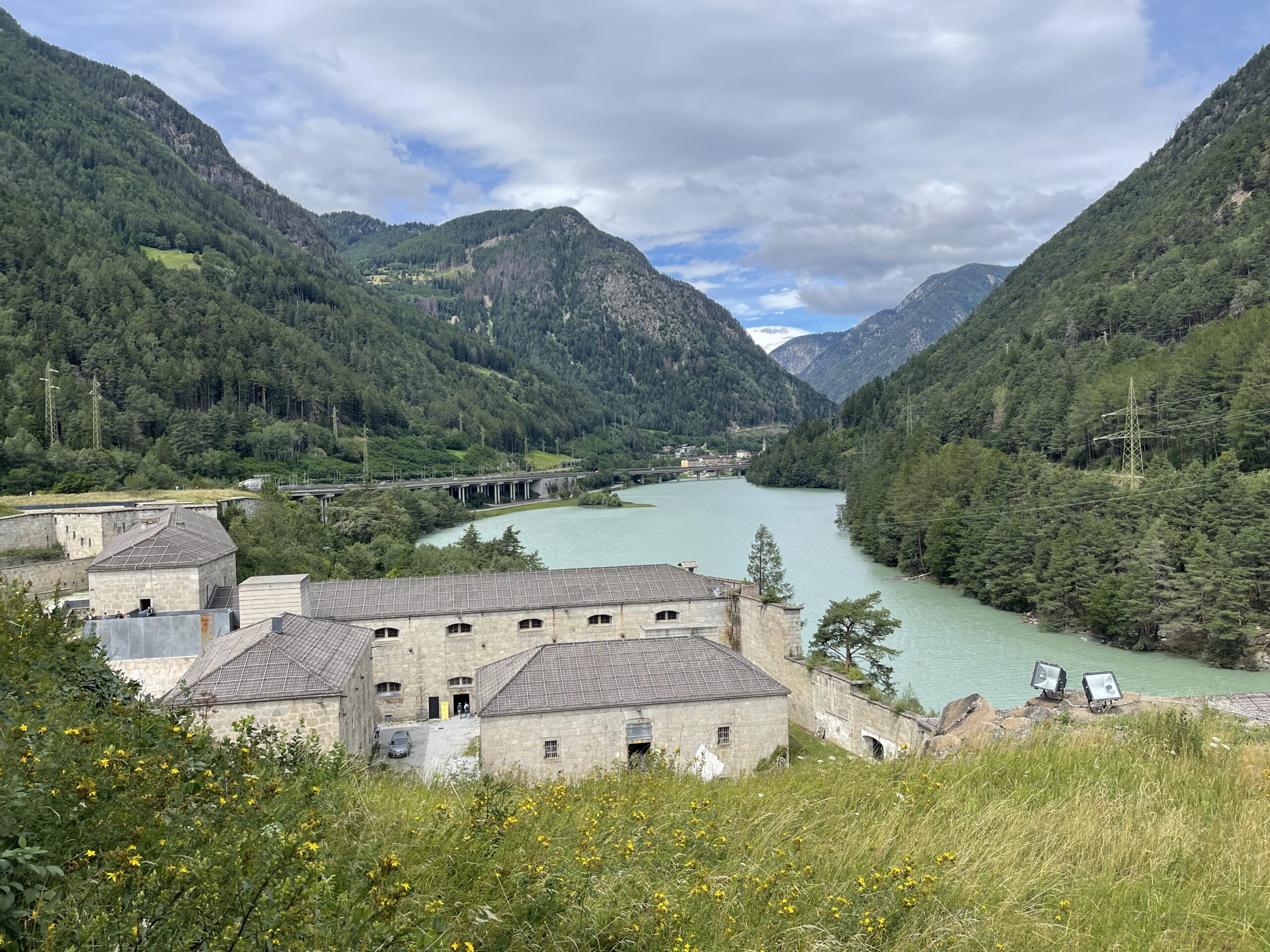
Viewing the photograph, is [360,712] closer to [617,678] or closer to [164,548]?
[617,678]

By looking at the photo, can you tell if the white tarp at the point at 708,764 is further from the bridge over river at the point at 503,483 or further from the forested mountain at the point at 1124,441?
the bridge over river at the point at 503,483

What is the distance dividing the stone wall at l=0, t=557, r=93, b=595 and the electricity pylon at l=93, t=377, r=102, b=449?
84.5 feet

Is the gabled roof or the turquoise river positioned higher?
the gabled roof

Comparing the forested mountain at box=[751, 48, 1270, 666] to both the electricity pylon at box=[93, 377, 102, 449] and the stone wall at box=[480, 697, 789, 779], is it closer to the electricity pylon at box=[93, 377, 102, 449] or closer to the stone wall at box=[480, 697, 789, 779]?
the stone wall at box=[480, 697, 789, 779]

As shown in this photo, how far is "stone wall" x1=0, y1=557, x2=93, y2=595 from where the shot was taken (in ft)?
83.0

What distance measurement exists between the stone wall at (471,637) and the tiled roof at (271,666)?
14.2ft

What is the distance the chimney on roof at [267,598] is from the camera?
20359 mm

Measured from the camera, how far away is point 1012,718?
50.4 feet

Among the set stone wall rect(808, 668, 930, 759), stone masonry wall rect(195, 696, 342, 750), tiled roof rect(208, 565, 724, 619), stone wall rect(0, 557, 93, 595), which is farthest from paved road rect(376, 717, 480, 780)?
stone wall rect(0, 557, 93, 595)

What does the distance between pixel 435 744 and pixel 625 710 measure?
5.54 meters

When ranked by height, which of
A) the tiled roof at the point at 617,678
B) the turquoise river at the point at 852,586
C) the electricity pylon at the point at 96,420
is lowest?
the turquoise river at the point at 852,586

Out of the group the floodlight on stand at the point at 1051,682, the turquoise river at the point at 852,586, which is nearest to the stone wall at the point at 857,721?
the floodlight on stand at the point at 1051,682

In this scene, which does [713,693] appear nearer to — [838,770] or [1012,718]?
[1012,718]

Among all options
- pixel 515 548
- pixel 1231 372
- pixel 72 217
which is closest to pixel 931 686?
pixel 515 548
